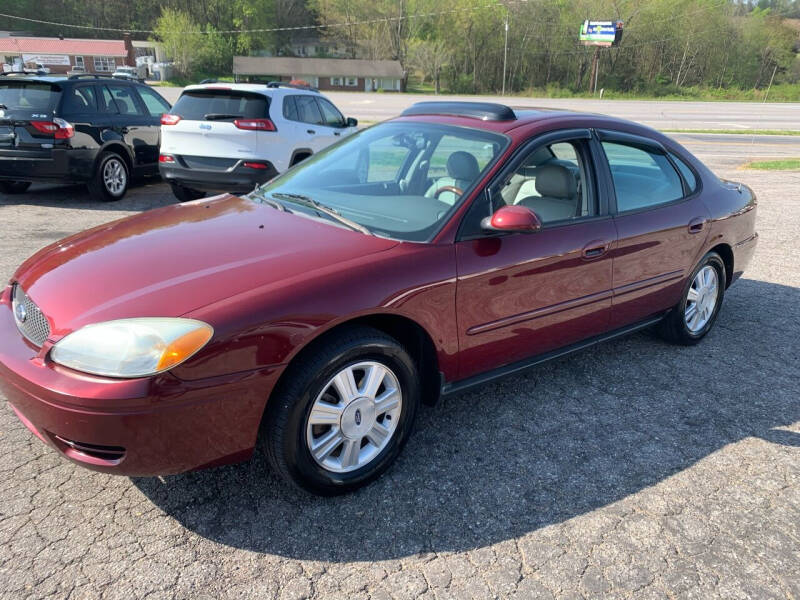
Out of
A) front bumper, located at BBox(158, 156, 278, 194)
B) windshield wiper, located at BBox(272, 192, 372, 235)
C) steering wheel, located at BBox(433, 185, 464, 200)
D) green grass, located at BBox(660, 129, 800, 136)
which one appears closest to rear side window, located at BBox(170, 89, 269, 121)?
front bumper, located at BBox(158, 156, 278, 194)

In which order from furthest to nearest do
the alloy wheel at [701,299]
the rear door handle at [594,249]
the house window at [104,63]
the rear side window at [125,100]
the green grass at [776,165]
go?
the house window at [104,63] → the green grass at [776,165] → the rear side window at [125,100] → the alloy wheel at [701,299] → the rear door handle at [594,249]

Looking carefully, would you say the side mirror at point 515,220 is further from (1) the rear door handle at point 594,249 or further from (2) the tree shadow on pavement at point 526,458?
(2) the tree shadow on pavement at point 526,458

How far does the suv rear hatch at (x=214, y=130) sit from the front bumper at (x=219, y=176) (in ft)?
0.20

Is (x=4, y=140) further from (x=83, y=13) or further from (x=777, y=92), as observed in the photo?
(x=83, y=13)

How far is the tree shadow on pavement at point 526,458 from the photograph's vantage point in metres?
2.58

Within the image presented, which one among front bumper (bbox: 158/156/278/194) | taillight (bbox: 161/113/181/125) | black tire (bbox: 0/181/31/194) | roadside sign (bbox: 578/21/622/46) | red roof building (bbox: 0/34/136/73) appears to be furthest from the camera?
red roof building (bbox: 0/34/136/73)

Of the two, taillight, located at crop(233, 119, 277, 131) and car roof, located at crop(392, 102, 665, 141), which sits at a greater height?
car roof, located at crop(392, 102, 665, 141)

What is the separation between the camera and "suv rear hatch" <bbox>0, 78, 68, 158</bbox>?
319 inches

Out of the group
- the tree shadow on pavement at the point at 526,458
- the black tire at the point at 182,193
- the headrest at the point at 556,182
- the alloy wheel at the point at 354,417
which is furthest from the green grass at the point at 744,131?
the alloy wheel at the point at 354,417

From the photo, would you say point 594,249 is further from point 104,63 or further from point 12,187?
point 104,63

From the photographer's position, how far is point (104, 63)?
256 ft

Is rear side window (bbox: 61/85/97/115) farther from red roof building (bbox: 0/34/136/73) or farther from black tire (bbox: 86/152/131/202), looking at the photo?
red roof building (bbox: 0/34/136/73)

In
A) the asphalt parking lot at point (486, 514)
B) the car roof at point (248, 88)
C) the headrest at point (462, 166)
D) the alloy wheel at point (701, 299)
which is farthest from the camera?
the car roof at point (248, 88)

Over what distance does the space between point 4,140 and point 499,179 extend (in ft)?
25.3
